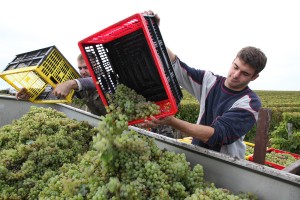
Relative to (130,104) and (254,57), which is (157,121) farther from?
(254,57)

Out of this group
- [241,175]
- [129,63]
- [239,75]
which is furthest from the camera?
[129,63]

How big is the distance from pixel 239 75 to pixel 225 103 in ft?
0.90

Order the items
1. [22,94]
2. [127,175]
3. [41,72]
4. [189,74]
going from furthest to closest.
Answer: [22,94] < [41,72] < [189,74] < [127,175]

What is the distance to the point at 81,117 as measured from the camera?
11.3ft

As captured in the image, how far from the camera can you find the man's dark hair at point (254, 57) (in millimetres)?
2414

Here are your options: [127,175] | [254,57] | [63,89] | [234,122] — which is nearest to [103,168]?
[127,175]

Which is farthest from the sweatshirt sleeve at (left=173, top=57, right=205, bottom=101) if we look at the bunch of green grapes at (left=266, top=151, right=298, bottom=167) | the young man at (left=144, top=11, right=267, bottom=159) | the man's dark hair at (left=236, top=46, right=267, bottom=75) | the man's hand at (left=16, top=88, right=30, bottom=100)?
the bunch of green grapes at (left=266, top=151, right=298, bottom=167)

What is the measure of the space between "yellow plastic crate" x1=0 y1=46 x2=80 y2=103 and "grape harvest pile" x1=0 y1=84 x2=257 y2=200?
0.86 metres

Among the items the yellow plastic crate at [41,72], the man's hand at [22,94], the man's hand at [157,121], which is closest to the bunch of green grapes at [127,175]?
the man's hand at [157,121]

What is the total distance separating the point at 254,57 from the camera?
2414mm

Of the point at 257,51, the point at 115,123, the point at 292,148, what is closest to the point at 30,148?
the point at 115,123

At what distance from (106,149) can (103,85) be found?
113 centimetres

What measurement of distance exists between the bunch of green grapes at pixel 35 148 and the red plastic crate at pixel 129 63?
0.48 m

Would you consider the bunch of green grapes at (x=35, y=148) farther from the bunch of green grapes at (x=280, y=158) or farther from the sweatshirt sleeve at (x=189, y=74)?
the bunch of green grapes at (x=280, y=158)
